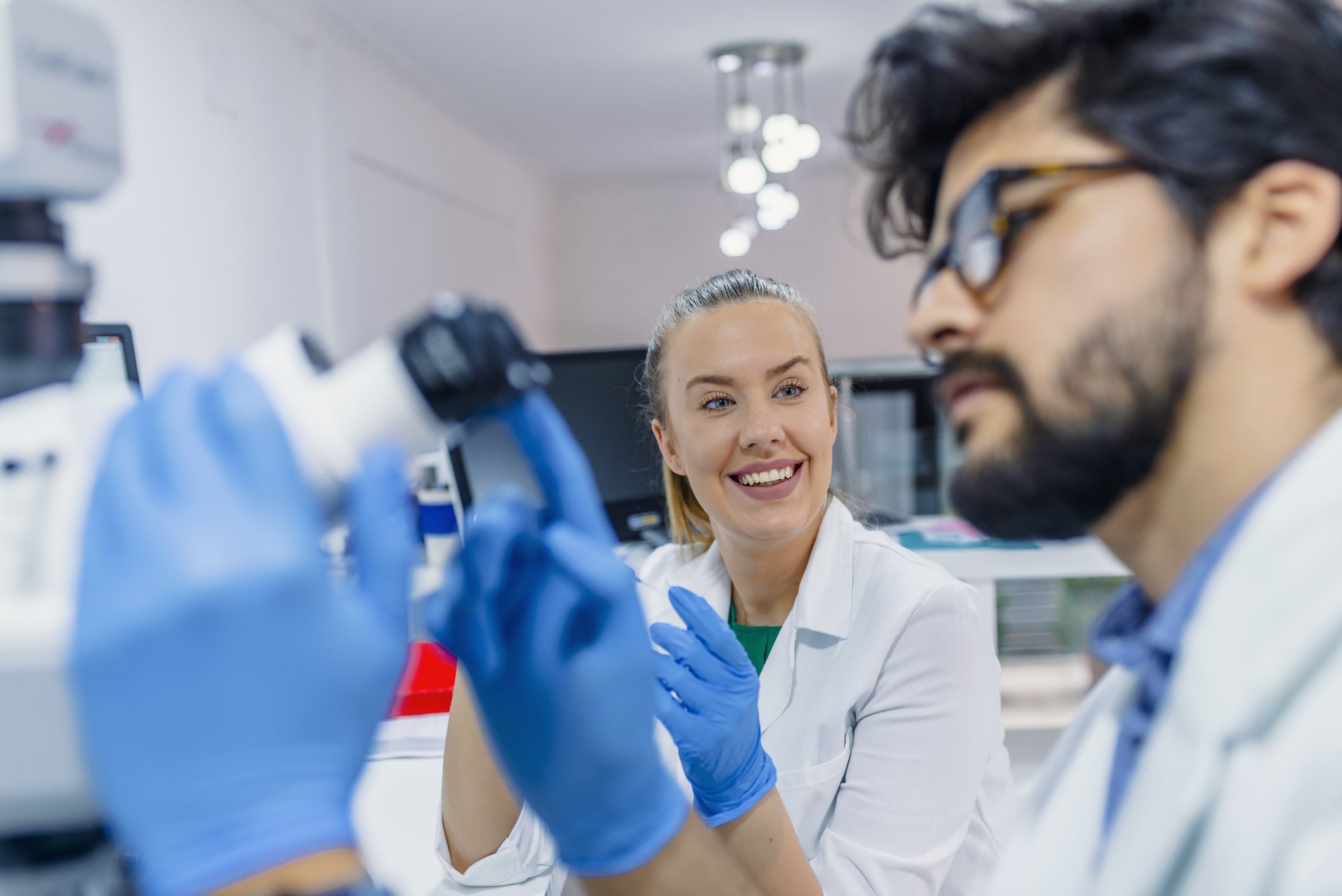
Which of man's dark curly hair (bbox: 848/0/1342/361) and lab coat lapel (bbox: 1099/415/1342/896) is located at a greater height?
man's dark curly hair (bbox: 848/0/1342/361)

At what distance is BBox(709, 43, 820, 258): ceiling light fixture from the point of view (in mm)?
4102

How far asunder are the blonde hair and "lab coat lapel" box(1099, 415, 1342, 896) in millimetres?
1078

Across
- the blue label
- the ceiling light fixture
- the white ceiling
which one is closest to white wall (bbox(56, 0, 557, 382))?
the white ceiling

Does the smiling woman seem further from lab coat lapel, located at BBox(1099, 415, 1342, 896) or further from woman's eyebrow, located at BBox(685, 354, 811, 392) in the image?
lab coat lapel, located at BBox(1099, 415, 1342, 896)

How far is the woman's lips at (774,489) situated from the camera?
1699mm

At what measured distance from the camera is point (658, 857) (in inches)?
36.4

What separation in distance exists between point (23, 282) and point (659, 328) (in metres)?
1.40

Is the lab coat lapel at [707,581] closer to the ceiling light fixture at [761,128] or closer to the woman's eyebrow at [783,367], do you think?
the woman's eyebrow at [783,367]

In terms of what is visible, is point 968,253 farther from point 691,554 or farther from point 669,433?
point 691,554

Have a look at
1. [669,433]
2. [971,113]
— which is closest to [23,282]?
[971,113]

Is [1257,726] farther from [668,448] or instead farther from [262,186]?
[262,186]

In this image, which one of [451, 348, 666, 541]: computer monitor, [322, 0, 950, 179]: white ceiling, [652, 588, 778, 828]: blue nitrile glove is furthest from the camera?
[322, 0, 950, 179]: white ceiling

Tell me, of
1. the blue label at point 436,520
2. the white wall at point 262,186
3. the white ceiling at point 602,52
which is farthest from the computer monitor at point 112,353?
the white ceiling at point 602,52

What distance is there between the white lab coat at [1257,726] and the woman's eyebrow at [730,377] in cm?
96
